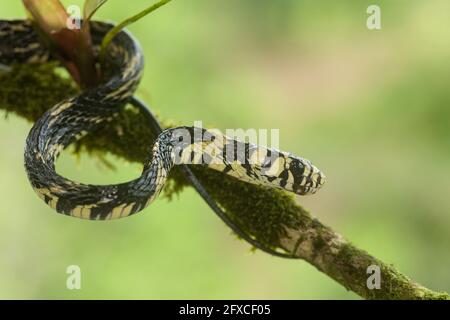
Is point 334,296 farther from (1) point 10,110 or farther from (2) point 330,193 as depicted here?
(1) point 10,110

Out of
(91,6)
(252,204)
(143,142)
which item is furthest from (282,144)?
(91,6)

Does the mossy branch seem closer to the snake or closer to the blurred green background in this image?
the snake

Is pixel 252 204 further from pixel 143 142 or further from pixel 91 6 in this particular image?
pixel 91 6

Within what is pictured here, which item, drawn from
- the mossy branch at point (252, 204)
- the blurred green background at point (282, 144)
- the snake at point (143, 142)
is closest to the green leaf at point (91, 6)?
the snake at point (143, 142)

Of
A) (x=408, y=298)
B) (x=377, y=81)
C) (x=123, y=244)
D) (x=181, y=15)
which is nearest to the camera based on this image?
(x=408, y=298)

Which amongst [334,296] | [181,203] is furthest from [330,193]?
[181,203]

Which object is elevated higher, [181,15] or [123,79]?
[181,15]

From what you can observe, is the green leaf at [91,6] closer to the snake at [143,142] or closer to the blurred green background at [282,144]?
the snake at [143,142]
